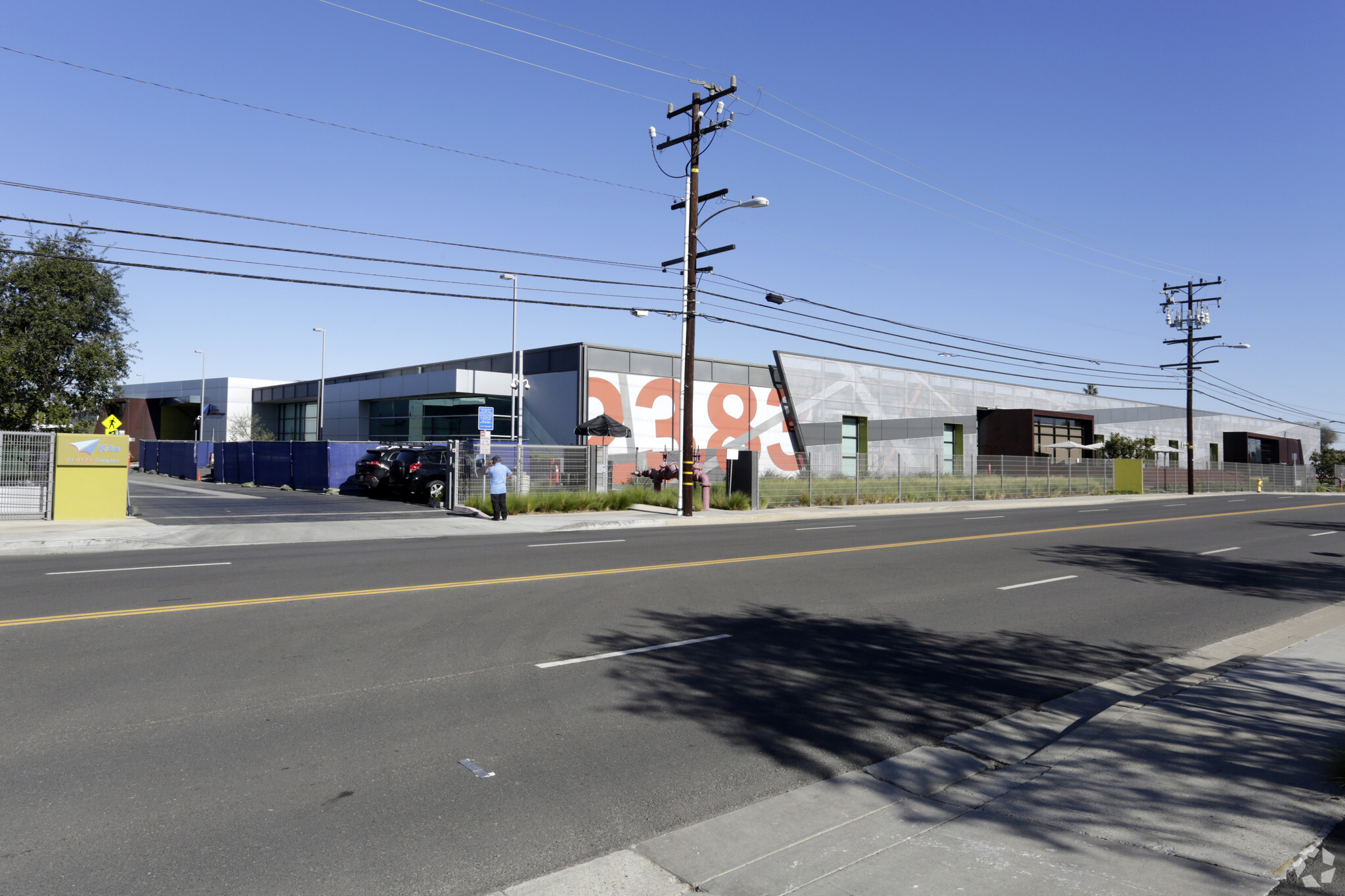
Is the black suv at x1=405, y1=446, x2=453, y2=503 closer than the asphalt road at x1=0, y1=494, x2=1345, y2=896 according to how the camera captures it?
No

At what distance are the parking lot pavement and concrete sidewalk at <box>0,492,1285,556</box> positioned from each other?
104 cm

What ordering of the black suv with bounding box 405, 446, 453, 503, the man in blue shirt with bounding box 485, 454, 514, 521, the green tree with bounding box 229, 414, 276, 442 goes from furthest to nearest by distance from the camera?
the green tree with bounding box 229, 414, 276, 442 → the black suv with bounding box 405, 446, 453, 503 → the man in blue shirt with bounding box 485, 454, 514, 521

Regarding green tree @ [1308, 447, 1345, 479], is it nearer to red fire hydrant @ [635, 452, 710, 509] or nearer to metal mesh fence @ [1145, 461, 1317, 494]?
metal mesh fence @ [1145, 461, 1317, 494]

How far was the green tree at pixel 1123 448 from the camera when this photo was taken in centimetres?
6762

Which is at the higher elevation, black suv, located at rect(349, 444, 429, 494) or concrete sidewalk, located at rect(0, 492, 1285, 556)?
black suv, located at rect(349, 444, 429, 494)

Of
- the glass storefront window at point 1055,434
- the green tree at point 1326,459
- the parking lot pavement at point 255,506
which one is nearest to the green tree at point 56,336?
the parking lot pavement at point 255,506

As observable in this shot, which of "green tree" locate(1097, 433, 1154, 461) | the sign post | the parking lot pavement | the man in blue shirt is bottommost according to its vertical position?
the parking lot pavement

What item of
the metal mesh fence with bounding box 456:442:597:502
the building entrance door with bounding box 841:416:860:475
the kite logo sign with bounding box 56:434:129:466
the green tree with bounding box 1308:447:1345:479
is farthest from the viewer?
the green tree with bounding box 1308:447:1345:479

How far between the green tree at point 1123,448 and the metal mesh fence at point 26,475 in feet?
219

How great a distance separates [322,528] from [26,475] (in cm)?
721

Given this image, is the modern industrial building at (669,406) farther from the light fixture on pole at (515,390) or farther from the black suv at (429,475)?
the black suv at (429,475)

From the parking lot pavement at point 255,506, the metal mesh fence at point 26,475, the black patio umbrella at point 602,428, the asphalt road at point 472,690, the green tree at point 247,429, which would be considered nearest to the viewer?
the asphalt road at point 472,690

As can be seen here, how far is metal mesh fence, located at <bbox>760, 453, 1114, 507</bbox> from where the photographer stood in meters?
33.7

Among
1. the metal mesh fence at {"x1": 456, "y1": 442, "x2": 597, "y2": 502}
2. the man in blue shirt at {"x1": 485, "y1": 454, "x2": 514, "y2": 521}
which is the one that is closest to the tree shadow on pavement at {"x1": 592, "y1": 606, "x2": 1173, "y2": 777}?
the man in blue shirt at {"x1": 485, "y1": 454, "x2": 514, "y2": 521}
